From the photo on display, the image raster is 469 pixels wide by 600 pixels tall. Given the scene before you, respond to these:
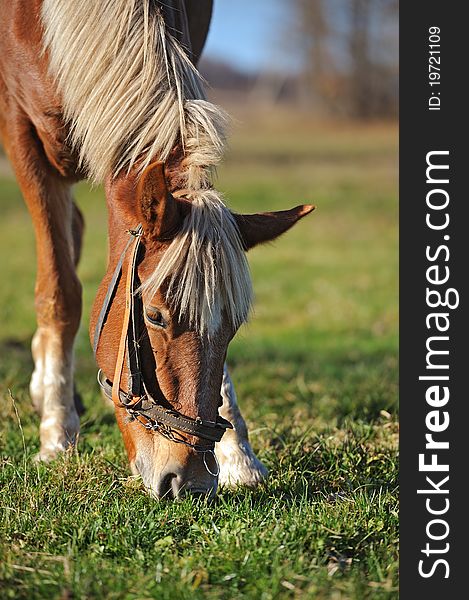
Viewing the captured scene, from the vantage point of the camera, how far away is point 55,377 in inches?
164

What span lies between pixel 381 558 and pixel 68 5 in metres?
2.65

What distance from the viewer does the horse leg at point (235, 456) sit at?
3492 millimetres

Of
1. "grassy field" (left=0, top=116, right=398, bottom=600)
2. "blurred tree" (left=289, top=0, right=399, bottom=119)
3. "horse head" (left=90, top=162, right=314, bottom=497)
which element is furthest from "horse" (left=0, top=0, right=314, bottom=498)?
"blurred tree" (left=289, top=0, right=399, bottom=119)

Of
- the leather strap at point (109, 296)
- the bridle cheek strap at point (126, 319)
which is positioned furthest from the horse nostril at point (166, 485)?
the leather strap at point (109, 296)

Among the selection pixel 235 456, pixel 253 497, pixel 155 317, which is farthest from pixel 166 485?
pixel 235 456

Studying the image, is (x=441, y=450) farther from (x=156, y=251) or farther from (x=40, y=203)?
(x=40, y=203)

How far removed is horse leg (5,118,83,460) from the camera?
13.5 ft

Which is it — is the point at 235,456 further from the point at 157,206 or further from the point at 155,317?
the point at 157,206

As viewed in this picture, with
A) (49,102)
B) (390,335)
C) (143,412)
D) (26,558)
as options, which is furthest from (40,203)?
(390,335)

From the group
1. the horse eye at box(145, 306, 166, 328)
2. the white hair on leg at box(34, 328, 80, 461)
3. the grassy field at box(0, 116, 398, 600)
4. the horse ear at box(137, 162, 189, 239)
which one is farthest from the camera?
the white hair on leg at box(34, 328, 80, 461)

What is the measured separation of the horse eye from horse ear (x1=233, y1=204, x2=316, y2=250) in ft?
1.50

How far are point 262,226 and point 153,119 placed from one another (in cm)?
63

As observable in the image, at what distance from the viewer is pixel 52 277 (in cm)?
418

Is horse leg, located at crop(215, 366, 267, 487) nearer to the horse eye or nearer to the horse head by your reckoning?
the horse head
